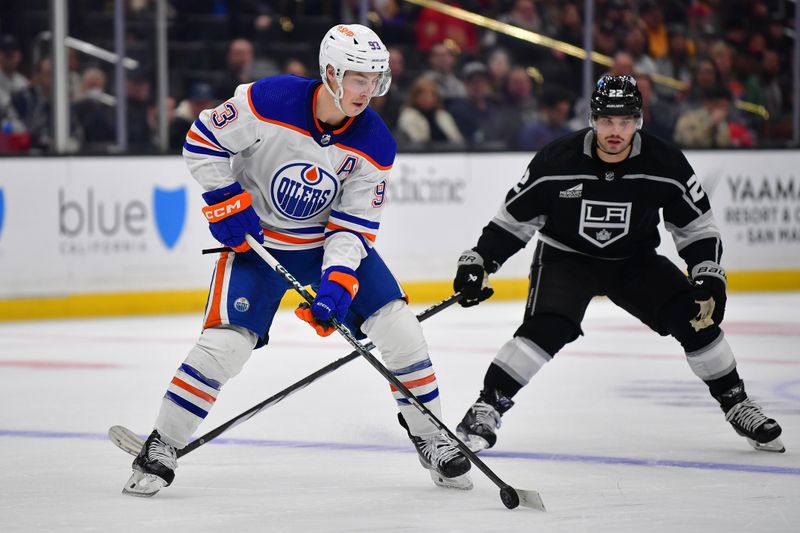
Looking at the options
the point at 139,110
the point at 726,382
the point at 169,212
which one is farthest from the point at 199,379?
the point at 139,110

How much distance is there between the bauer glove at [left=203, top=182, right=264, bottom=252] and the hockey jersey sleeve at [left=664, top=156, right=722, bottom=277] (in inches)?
48.6

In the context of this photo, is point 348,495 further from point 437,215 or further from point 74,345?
point 437,215

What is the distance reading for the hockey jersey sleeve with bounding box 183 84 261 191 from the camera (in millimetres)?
3398

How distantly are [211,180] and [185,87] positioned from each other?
15.5 feet

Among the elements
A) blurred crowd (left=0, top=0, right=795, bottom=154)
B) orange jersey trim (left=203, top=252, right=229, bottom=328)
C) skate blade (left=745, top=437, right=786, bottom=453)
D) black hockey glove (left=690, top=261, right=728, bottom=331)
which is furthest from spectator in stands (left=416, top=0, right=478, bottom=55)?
orange jersey trim (left=203, top=252, right=229, bottom=328)

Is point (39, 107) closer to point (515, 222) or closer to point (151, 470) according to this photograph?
point (515, 222)

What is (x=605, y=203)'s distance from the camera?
390 cm

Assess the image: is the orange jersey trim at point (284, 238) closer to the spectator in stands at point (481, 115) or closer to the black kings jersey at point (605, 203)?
the black kings jersey at point (605, 203)

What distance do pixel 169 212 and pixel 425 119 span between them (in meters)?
1.76

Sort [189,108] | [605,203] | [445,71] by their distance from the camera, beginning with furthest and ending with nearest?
[445,71], [189,108], [605,203]

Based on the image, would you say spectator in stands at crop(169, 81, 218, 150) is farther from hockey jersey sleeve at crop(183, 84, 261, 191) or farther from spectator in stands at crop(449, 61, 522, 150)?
hockey jersey sleeve at crop(183, 84, 261, 191)

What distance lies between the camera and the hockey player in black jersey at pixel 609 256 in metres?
3.85

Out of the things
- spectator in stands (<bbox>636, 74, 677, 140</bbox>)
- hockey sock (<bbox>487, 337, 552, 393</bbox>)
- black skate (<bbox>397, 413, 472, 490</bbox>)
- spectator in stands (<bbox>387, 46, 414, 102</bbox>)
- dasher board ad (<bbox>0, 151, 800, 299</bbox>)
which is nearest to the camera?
black skate (<bbox>397, 413, 472, 490</bbox>)

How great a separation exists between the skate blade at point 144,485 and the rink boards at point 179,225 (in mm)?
4276
